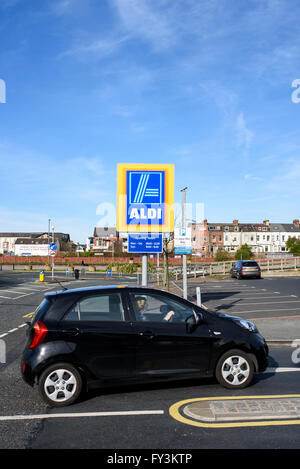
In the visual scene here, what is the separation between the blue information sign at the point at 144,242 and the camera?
14.2 meters

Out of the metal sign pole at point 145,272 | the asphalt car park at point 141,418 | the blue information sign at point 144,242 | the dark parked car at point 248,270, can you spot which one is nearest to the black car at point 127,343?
the asphalt car park at point 141,418

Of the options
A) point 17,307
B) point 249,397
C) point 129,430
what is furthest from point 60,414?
point 17,307

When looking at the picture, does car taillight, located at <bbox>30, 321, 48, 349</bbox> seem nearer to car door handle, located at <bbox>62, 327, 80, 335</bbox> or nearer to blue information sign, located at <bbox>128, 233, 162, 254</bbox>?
car door handle, located at <bbox>62, 327, 80, 335</bbox>

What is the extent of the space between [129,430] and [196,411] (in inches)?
38.2

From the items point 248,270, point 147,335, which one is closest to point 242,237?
point 248,270

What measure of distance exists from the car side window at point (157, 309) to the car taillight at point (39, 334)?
1299 millimetres

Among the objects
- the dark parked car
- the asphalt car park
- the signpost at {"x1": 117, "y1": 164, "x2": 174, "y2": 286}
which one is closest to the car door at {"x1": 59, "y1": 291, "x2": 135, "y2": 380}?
the asphalt car park

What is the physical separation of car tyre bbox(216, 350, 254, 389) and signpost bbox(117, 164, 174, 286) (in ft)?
27.0

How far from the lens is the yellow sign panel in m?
14.2

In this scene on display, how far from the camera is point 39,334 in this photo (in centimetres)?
555

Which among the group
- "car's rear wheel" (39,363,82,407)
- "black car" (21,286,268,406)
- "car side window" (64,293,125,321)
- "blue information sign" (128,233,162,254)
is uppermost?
"blue information sign" (128,233,162,254)

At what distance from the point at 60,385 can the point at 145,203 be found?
9.53 meters

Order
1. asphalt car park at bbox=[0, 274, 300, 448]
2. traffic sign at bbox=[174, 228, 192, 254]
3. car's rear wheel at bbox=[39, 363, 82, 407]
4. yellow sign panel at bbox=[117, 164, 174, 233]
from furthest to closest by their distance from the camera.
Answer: traffic sign at bbox=[174, 228, 192, 254] → yellow sign panel at bbox=[117, 164, 174, 233] → car's rear wheel at bbox=[39, 363, 82, 407] → asphalt car park at bbox=[0, 274, 300, 448]
